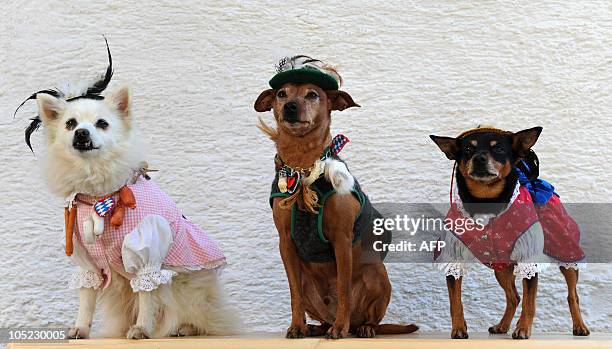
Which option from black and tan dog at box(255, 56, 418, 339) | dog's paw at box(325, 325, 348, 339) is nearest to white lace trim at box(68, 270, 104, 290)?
black and tan dog at box(255, 56, 418, 339)

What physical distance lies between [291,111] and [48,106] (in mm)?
527

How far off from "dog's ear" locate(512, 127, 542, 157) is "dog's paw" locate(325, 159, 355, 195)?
32 cm

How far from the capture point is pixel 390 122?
210cm

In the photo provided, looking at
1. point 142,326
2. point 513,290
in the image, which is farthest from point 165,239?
point 513,290

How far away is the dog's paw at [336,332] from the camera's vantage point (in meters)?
1.45

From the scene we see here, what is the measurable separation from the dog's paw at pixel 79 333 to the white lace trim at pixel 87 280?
8 cm

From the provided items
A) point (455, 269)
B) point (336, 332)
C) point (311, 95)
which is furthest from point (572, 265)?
point (311, 95)

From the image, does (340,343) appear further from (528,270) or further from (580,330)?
(580,330)

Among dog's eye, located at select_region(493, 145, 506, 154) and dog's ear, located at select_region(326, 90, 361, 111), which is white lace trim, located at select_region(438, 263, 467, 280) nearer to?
dog's eye, located at select_region(493, 145, 506, 154)

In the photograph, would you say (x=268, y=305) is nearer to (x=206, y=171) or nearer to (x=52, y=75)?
(x=206, y=171)

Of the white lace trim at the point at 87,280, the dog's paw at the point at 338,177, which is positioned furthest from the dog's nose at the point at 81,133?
the dog's paw at the point at 338,177

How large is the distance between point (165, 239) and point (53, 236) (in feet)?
2.07

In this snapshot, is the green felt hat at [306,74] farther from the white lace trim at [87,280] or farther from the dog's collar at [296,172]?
the white lace trim at [87,280]

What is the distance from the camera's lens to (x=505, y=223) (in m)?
1.50
